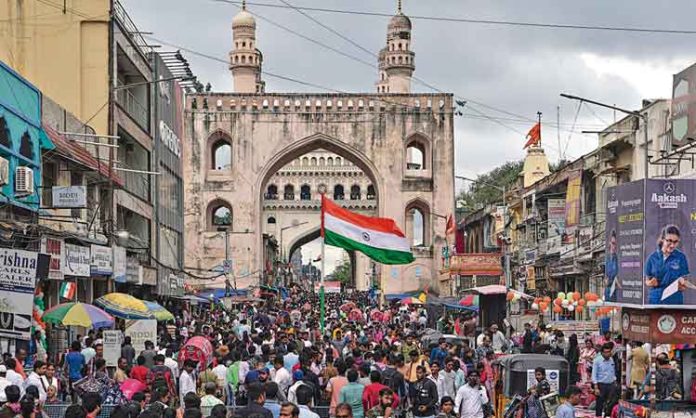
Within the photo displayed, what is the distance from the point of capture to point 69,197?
2080 cm

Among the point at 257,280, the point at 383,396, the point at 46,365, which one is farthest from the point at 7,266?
the point at 257,280

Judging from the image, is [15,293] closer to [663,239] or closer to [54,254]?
[54,254]

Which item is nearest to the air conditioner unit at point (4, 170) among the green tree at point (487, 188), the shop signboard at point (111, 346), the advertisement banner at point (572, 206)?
the shop signboard at point (111, 346)

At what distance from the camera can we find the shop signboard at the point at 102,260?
23906 millimetres

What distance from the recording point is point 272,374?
1341 centimetres

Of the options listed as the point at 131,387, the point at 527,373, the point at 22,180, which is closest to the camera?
the point at 131,387

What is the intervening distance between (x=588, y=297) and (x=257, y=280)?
3188 cm

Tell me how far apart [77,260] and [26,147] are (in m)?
3.09

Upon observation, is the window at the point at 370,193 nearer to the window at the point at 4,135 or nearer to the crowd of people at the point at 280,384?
the window at the point at 4,135

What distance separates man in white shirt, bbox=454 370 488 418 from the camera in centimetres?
1169

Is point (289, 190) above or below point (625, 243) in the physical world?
above

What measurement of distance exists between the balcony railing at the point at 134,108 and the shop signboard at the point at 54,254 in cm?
946

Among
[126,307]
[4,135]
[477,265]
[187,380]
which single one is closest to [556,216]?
Result: [477,265]

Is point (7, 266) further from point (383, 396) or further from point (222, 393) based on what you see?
point (383, 396)
